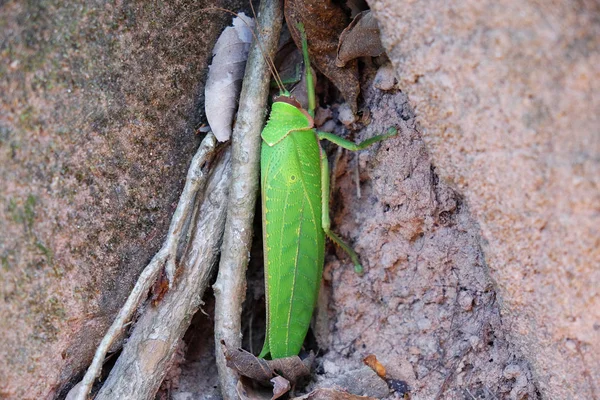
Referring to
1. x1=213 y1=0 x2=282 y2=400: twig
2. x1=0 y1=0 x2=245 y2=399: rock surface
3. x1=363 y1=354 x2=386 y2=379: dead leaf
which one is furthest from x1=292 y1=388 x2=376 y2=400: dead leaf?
x1=0 y1=0 x2=245 y2=399: rock surface

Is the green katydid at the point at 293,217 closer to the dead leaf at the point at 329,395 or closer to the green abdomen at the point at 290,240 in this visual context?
the green abdomen at the point at 290,240

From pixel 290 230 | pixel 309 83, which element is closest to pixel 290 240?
pixel 290 230

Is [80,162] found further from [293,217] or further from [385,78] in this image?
[385,78]

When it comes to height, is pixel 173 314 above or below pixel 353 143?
below

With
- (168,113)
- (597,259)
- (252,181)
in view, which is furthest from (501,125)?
(168,113)

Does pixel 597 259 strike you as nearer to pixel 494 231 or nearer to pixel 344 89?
pixel 494 231

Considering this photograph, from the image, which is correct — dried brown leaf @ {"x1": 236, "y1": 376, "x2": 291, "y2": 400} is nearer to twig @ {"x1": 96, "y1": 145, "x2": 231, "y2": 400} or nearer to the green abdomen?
the green abdomen
